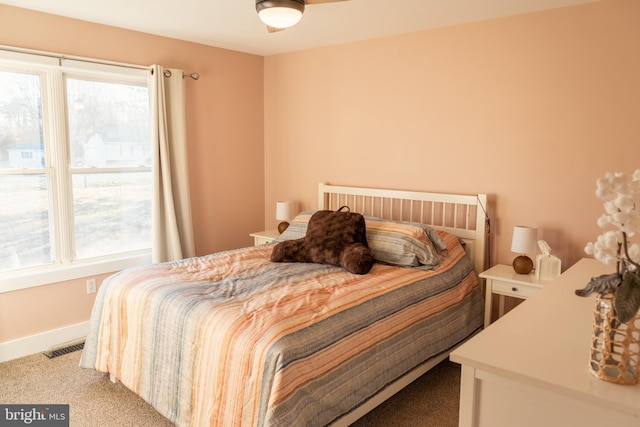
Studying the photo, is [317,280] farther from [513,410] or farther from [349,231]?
[513,410]

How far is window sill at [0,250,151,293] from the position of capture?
10.6ft

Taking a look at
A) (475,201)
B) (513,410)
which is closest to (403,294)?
(475,201)

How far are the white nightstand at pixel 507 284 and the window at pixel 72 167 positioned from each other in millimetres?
2745

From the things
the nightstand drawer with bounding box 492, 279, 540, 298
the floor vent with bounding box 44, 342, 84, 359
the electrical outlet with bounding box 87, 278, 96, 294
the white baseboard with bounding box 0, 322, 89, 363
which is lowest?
the floor vent with bounding box 44, 342, 84, 359

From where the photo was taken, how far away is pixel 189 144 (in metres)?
4.15

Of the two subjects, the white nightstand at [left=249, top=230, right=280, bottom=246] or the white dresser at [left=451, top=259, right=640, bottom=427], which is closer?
the white dresser at [left=451, top=259, right=640, bottom=427]

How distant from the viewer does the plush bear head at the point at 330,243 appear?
3133 millimetres

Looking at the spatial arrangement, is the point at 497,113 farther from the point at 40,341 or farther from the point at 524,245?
the point at 40,341

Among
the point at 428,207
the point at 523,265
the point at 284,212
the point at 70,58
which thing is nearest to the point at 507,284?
the point at 523,265

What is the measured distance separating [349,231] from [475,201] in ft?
3.18

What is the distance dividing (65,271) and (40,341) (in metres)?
0.52

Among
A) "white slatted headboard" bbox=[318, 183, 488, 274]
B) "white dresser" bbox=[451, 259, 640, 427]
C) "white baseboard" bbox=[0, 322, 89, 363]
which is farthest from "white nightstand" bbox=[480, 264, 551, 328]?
"white baseboard" bbox=[0, 322, 89, 363]

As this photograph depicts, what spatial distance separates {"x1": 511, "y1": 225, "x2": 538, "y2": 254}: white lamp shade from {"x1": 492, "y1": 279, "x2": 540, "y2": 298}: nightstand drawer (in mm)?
226

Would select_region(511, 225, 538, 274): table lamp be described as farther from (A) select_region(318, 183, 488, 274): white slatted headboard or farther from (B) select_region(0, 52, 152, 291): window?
(B) select_region(0, 52, 152, 291): window
